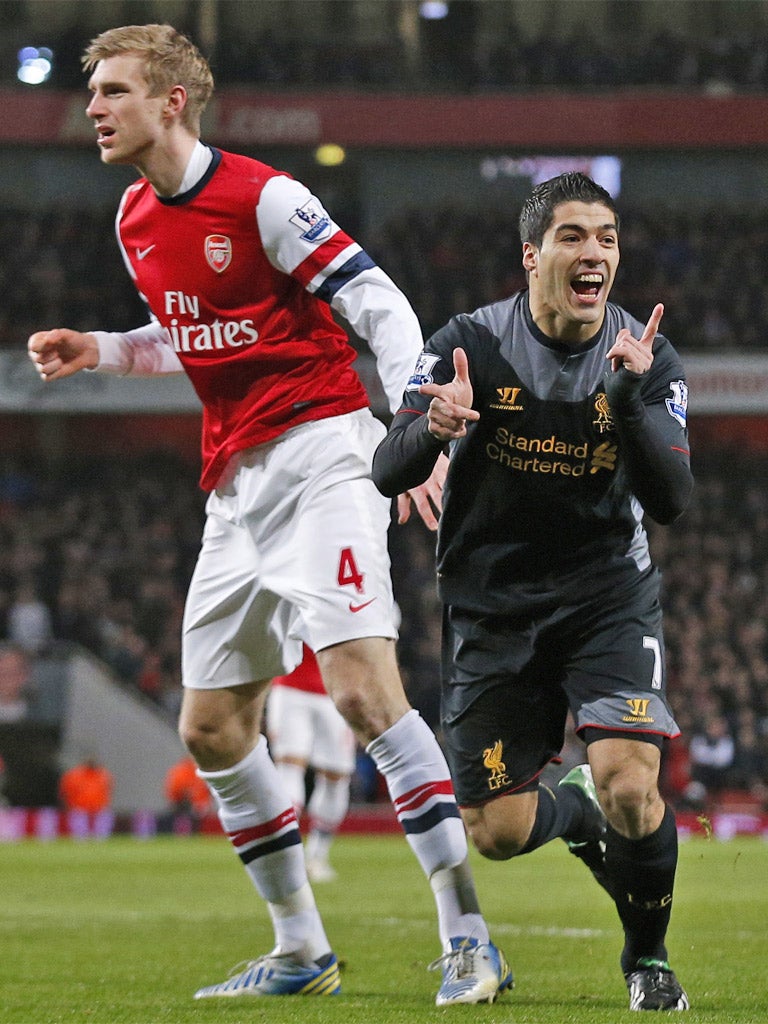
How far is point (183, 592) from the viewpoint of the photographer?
74.9 feet

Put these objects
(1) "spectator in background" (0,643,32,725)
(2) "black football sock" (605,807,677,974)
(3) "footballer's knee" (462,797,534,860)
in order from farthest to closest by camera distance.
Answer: (1) "spectator in background" (0,643,32,725), (3) "footballer's knee" (462,797,534,860), (2) "black football sock" (605,807,677,974)

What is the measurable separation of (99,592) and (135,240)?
17.7 metres

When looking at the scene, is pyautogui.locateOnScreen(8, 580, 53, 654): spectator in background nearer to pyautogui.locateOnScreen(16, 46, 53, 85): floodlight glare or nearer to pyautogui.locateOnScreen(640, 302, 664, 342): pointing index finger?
pyautogui.locateOnScreen(16, 46, 53, 85): floodlight glare

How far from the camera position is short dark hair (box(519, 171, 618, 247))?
415 centimetres

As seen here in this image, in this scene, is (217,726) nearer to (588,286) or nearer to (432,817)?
(432,817)

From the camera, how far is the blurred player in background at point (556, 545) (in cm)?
396

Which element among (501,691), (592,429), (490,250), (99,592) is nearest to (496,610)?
(501,691)

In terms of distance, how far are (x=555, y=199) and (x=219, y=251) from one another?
1044mm

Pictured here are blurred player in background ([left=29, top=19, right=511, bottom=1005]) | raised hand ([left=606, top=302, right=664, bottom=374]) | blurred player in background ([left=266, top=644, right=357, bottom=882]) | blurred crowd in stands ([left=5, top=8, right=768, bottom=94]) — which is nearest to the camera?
raised hand ([left=606, top=302, right=664, bottom=374])

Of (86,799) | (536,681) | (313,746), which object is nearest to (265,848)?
(536,681)

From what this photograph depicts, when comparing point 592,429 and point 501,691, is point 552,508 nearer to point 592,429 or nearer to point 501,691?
point 592,429

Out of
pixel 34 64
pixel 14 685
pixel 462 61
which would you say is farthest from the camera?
pixel 462 61

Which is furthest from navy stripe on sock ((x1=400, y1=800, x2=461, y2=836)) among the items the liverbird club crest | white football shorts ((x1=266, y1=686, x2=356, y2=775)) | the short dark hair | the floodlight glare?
the floodlight glare

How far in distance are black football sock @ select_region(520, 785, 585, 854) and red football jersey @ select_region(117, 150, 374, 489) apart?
127 cm
